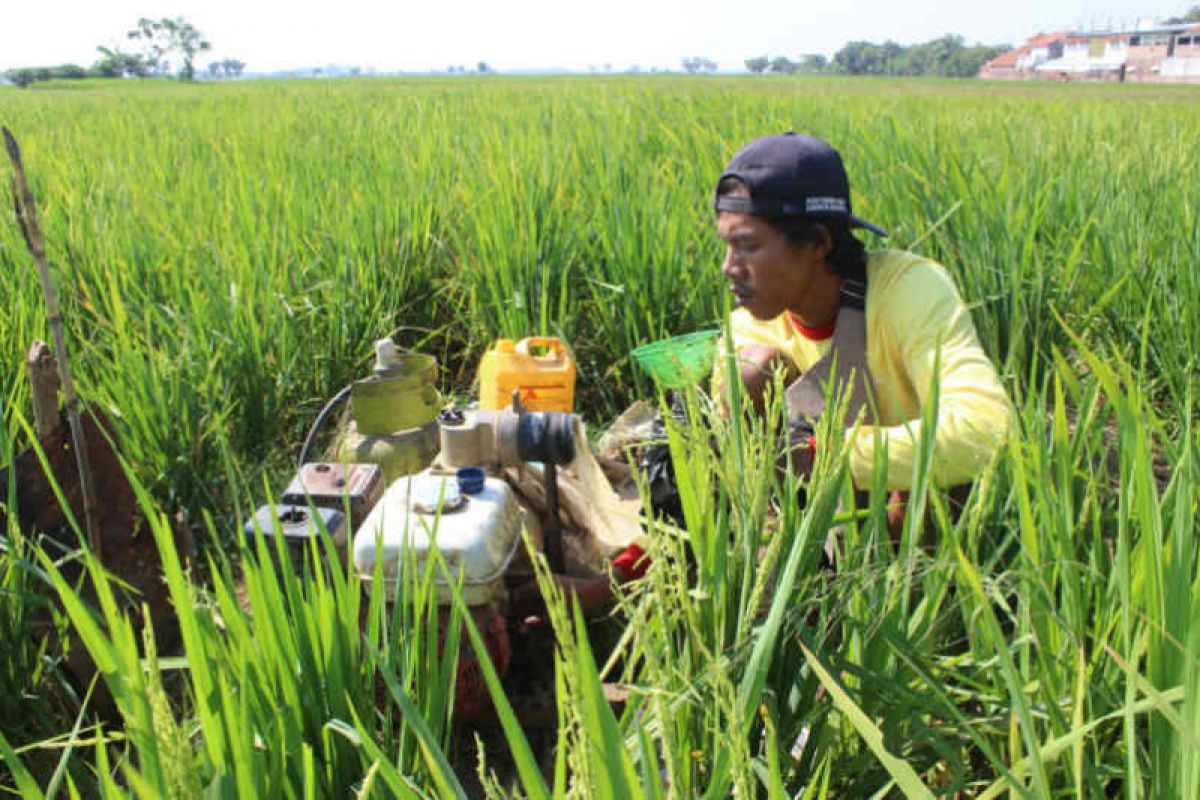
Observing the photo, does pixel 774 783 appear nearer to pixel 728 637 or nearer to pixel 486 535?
pixel 728 637

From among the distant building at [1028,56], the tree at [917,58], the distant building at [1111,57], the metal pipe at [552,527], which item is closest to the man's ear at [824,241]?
the metal pipe at [552,527]

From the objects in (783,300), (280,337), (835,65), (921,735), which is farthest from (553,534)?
(835,65)

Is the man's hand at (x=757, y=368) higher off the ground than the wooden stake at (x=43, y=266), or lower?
lower

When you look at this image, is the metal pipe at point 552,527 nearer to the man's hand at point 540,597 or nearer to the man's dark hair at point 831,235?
the man's hand at point 540,597

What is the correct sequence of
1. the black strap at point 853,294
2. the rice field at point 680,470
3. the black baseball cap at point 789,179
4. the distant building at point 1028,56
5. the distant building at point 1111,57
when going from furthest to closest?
the distant building at point 1028,56
the distant building at point 1111,57
the black strap at point 853,294
the black baseball cap at point 789,179
the rice field at point 680,470

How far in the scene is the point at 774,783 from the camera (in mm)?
750

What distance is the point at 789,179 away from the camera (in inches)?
68.0

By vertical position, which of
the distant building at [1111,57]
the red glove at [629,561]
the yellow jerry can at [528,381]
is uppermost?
the distant building at [1111,57]

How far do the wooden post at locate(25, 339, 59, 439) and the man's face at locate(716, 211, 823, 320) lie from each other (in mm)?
1131

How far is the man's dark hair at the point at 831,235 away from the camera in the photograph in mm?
1766

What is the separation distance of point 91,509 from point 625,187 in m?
2.50

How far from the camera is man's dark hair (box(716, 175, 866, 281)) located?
1766 mm

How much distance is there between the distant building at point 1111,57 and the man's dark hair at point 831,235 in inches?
2154

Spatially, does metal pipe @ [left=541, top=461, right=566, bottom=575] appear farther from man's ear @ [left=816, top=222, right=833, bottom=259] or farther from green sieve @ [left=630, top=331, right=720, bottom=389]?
man's ear @ [left=816, top=222, right=833, bottom=259]
